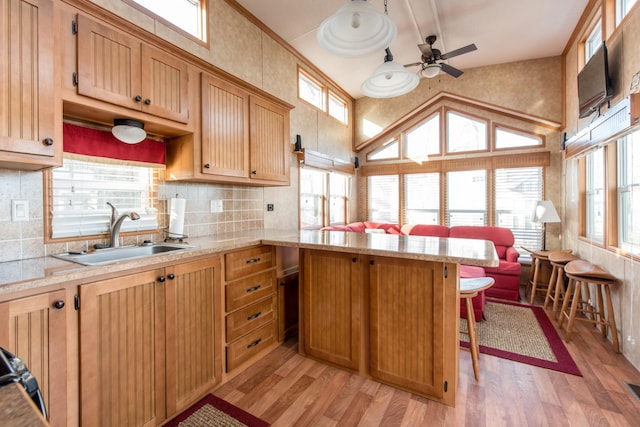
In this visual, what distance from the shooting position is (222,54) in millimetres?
2865

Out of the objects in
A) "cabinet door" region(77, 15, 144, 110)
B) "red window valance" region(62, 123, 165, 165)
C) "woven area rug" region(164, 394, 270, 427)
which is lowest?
"woven area rug" region(164, 394, 270, 427)

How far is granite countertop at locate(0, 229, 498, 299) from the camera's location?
4.02ft

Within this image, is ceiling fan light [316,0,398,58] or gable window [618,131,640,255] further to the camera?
gable window [618,131,640,255]

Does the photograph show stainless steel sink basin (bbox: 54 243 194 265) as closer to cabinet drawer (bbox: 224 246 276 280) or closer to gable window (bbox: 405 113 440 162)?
cabinet drawer (bbox: 224 246 276 280)

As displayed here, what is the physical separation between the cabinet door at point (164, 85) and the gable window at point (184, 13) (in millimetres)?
696

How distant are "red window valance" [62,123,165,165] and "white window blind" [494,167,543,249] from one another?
498cm

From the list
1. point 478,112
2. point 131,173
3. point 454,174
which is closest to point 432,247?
point 131,173

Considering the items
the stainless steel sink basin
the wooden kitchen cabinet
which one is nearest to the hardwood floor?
the wooden kitchen cabinet

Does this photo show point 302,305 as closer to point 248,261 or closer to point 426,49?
point 248,261

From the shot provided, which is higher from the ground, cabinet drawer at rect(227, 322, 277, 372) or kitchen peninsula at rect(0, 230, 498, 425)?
kitchen peninsula at rect(0, 230, 498, 425)

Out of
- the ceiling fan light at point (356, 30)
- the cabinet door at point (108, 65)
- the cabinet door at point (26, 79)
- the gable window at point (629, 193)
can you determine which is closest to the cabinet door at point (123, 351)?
the cabinet door at point (26, 79)

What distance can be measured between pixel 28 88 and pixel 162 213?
1.12m

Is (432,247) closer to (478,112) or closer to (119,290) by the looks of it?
(119,290)

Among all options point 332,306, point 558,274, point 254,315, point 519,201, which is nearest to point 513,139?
point 519,201
